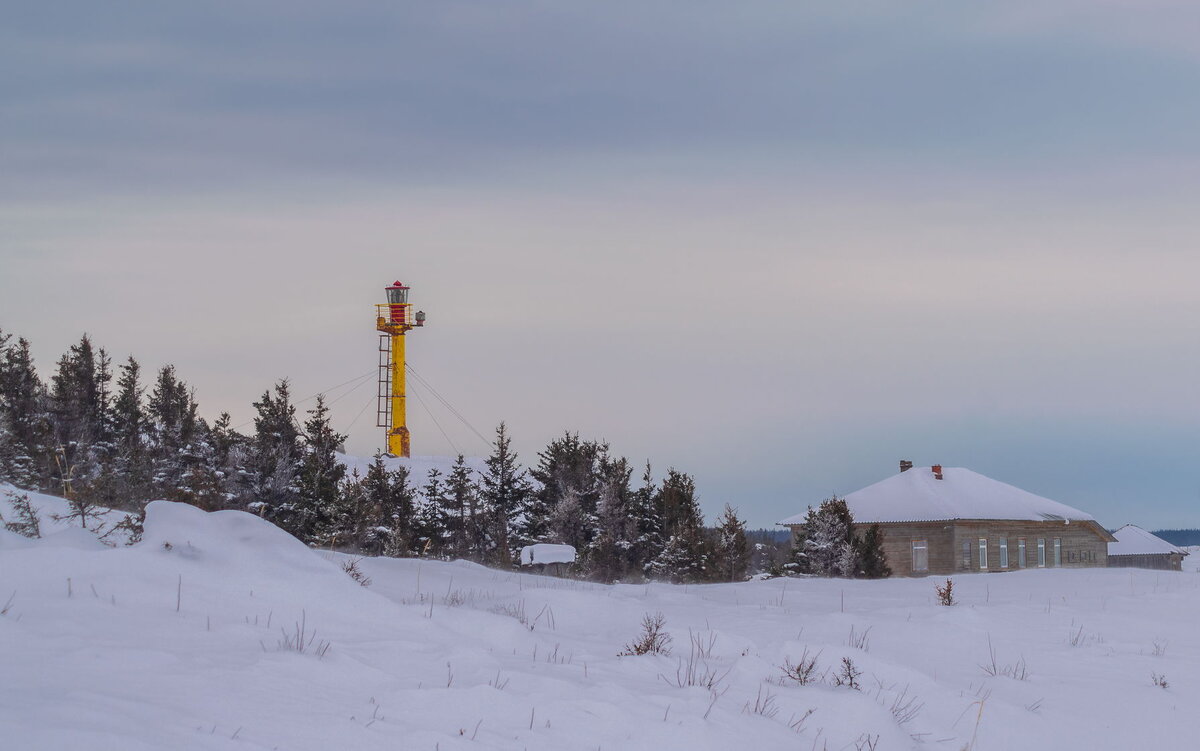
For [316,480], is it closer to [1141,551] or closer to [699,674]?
[699,674]

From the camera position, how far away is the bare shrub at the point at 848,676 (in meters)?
8.13

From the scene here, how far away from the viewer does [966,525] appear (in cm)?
5316

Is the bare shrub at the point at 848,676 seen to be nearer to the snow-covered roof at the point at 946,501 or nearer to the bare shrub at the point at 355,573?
the bare shrub at the point at 355,573

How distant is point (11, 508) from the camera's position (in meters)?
11.0

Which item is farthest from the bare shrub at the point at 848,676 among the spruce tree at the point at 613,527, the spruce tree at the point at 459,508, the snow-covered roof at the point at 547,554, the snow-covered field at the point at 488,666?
the spruce tree at the point at 459,508

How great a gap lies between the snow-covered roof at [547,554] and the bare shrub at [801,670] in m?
16.9

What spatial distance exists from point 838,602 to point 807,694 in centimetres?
610

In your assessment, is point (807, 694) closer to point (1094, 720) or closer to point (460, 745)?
point (1094, 720)

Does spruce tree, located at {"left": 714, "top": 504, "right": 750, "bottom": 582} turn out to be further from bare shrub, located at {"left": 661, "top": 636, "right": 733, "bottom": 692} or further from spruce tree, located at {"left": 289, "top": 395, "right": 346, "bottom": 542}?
bare shrub, located at {"left": 661, "top": 636, "right": 733, "bottom": 692}

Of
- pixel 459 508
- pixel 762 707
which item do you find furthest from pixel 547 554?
pixel 459 508

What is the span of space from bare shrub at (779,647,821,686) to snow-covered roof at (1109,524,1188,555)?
77.3 metres

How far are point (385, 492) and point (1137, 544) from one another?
61.9 m

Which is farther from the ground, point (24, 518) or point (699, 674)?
point (24, 518)

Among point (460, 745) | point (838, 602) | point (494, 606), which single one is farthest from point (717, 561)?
point (460, 745)
